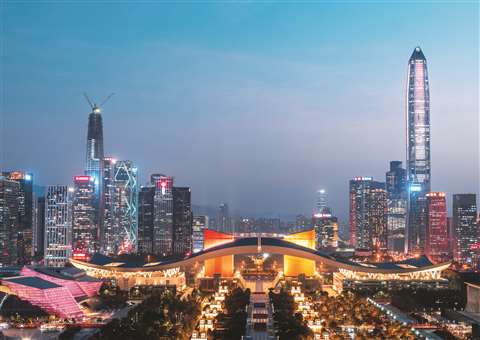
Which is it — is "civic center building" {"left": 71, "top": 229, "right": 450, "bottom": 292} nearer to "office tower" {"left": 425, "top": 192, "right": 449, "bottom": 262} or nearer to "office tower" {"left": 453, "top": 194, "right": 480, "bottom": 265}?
"office tower" {"left": 453, "top": 194, "right": 480, "bottom": 265}

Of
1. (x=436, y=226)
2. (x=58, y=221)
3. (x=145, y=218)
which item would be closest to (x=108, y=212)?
(x=145, y=218)

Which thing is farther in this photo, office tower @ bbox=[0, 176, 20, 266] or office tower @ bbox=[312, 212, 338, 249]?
office tower @ bbox=[312, 212, 338, 249]

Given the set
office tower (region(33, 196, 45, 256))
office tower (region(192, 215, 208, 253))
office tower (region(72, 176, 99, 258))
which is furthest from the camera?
office tower (region(192, 215, 208, 253))

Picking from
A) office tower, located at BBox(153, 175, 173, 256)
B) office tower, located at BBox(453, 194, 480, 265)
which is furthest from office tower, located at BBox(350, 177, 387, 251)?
office tower, located at BBox(153, 175, 173, 256)

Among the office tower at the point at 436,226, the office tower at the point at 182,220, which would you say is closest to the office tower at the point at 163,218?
the office tower at the point at 182,220

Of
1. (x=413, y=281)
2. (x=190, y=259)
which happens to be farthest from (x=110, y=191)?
(x=413, y=281)

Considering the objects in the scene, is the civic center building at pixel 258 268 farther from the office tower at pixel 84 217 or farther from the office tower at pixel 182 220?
the office tower at pixel 182 220
